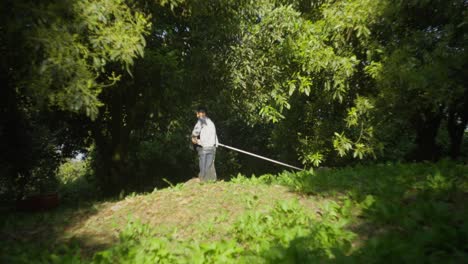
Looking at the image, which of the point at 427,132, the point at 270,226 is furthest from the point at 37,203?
the point at 427,132

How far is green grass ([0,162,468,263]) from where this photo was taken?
3658 millimetres

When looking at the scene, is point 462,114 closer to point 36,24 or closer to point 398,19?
point 398,19

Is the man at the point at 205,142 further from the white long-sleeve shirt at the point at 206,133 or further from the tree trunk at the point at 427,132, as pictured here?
the tree trunk at the point at 427,132

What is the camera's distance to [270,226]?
15.6 feet

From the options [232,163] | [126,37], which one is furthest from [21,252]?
[232,163]

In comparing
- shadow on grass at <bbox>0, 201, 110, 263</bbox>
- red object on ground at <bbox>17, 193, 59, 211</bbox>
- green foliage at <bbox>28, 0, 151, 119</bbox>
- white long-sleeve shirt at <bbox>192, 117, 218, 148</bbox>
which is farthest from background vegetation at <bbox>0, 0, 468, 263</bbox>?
white long-sleeve shirt at <bbox>192, 117, 218, 148</bbox>

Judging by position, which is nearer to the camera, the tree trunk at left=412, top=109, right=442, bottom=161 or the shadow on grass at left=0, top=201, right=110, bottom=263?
the shadow on grass at left=0, top=201, right=110, bottom=263

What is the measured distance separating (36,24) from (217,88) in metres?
6.11

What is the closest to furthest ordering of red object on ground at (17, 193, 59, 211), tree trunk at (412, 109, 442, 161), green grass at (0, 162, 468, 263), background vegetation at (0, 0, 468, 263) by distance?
green grass at (0, 162, 468, 263) < background vegetation at (0, 0, 468, 263) < red object on ground at (17, 193, 59, 211) < tree trunk at (412, 109, 442, 161)

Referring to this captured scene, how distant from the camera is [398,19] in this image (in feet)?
31.7

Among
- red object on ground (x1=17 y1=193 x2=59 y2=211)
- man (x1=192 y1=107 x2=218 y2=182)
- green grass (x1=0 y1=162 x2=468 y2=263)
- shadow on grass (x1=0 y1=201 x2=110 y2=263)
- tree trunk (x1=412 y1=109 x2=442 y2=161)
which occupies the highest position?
tree trunk (x1=412 y1=109 x2=442 y2=161)

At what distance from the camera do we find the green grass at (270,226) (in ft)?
12.0

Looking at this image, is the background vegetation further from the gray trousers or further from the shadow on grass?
the gray trousers

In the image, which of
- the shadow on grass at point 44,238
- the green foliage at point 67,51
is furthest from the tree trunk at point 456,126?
the shadow on grass at point 44,238
